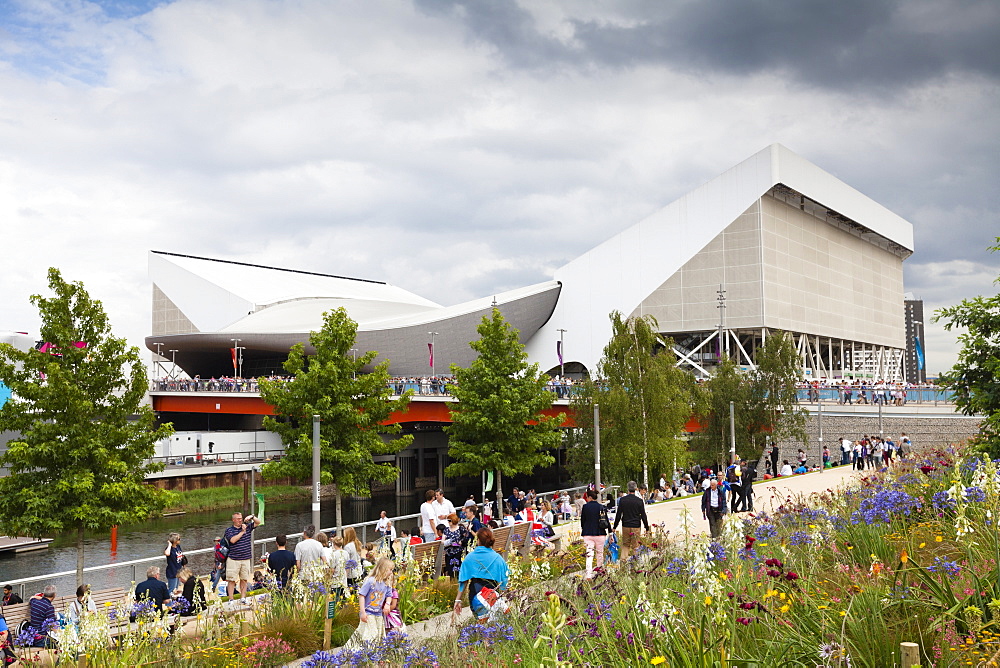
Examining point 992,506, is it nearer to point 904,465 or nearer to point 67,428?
point 904,465

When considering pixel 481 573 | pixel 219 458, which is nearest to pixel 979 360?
pixel 481 573

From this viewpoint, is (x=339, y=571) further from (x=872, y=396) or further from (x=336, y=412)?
(x=872, y=396)

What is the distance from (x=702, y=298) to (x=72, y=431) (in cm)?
4516

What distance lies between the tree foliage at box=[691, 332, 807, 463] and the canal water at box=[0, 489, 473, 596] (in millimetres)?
11831

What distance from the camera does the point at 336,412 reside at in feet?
75.3

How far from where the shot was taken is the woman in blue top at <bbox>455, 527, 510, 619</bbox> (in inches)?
271

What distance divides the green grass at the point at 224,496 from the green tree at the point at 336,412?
1224 centimetres

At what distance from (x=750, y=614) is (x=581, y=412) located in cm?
2257

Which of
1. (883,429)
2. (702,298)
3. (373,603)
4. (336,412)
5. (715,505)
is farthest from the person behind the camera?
(702,298)

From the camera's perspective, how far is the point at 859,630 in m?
3.98

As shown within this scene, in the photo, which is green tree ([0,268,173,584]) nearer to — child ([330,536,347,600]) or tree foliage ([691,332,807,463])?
child ([330,536,347,600])

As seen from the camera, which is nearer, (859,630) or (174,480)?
(859,630)

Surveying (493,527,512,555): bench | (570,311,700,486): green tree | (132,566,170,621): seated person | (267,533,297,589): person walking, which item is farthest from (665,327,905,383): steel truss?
(132,566,170,621): seated person

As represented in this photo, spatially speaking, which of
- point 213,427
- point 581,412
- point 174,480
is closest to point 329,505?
point 174,480
